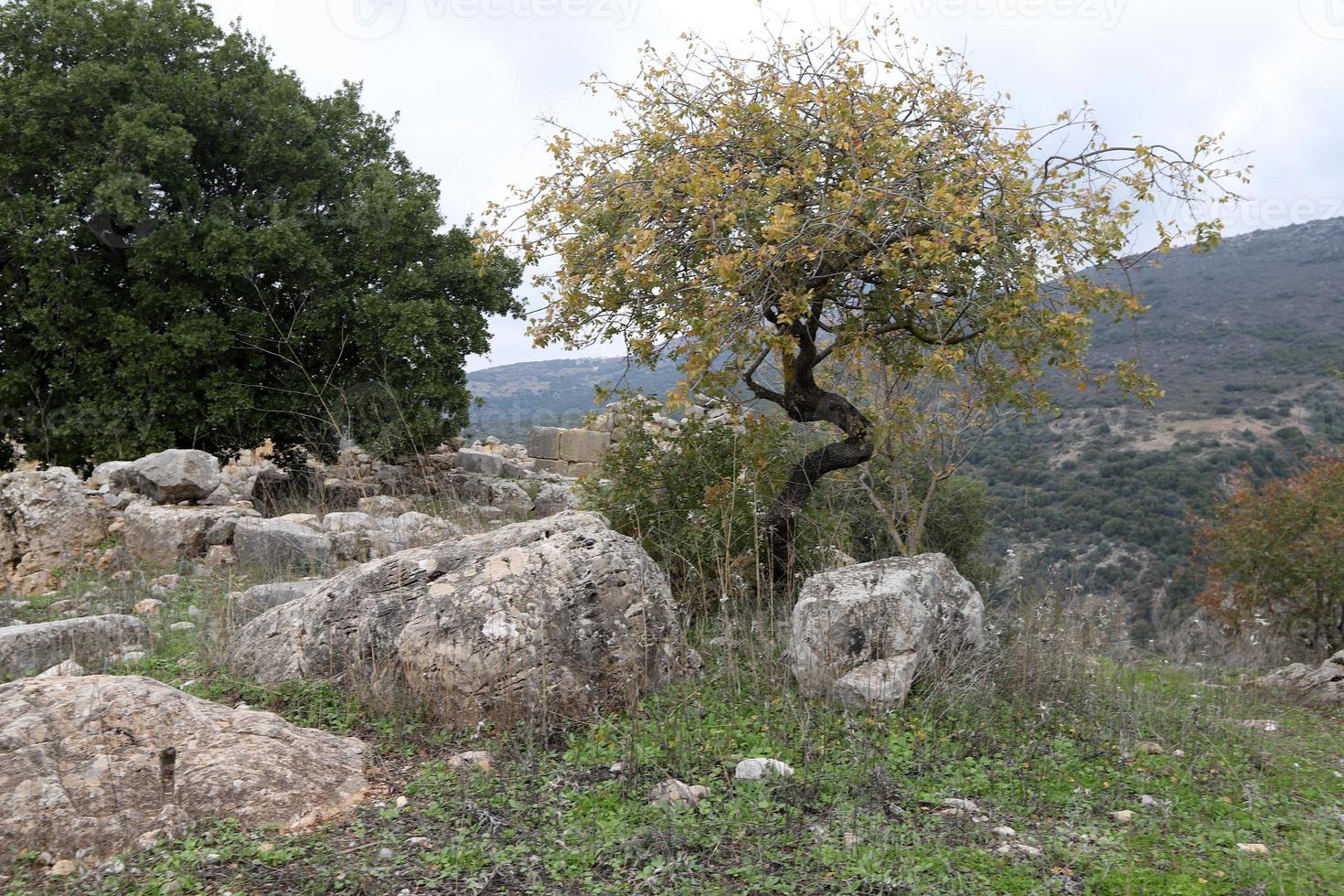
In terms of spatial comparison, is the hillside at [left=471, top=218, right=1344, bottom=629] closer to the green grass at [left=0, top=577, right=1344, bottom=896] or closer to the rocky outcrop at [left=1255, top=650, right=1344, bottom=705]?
the rocky outcrop at [left=1255, top=650, right=1344, bottom=705]

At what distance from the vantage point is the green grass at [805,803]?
3.47m

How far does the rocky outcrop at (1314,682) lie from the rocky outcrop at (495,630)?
616cm

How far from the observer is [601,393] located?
24.5ft

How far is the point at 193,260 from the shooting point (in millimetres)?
12695

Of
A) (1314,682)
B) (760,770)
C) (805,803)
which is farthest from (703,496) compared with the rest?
(1314,682)

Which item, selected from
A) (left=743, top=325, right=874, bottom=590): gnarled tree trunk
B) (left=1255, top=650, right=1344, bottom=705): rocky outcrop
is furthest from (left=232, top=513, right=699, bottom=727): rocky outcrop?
(left=1255, top=650, right=1344, bottom=705): rocky outcrop

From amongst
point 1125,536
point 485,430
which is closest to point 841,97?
point 1125,536

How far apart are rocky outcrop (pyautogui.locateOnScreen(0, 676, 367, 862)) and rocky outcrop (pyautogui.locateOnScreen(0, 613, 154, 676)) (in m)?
1.34

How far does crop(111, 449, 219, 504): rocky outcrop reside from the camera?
10766mm

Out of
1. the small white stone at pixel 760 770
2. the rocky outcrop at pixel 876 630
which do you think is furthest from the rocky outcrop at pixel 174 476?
the small white stone at pixel 760 770

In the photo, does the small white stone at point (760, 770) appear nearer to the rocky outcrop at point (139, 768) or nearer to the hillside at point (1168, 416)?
the rocky outcrop at point (139, 768)

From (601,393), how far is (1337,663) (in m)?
7.82

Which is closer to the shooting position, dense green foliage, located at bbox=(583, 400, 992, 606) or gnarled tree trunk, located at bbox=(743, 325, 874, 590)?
dense green foliage, located at bbox=(583, 400, 992, 606)

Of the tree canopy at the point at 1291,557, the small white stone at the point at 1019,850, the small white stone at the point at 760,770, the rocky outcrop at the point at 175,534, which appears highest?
the rocky outcrop at the point at 175,534
